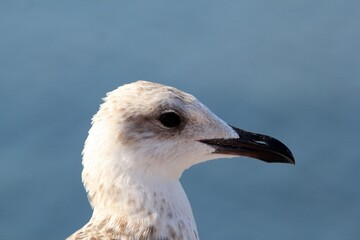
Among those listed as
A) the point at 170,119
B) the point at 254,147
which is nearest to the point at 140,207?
the point at 170,119

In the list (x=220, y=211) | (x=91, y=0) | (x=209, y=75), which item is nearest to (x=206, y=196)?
(x=220, y=211)

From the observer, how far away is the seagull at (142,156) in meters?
2.85

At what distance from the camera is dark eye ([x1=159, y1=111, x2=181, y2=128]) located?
9.42ft

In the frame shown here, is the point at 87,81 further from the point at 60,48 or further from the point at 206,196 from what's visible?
the point at 206,196

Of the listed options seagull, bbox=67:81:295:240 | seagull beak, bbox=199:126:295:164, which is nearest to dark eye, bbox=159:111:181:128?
seagull, bbox=67:81:295:240

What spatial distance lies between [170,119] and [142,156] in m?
0.13

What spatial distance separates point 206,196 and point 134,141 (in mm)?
2128

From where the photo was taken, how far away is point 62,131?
17.2 feet

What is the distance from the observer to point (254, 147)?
3016mm

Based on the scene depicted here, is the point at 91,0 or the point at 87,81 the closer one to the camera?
the point at 87,81

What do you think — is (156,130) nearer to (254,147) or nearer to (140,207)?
(140,207)

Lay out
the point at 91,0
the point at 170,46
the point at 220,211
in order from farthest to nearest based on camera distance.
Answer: the point at 91,0, the point at 170,46, the point at 220,211

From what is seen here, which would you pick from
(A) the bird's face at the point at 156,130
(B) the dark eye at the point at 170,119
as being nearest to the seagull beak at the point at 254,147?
(A) the bird's face at the point at 156,130

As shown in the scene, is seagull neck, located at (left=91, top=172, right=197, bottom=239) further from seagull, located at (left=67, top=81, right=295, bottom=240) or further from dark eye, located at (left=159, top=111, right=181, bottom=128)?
dark eye, located at (left=159, top=111, right=181, bottom=128)
